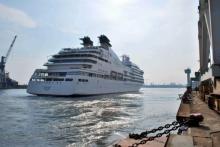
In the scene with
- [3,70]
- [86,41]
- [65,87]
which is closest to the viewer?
[65,87]

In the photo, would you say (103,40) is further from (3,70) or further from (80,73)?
(3,70)

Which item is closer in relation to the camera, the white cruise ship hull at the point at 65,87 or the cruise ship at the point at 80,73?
the white cruise ship hull at the point at 65,87

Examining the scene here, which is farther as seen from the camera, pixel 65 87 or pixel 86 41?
pixel 86 41

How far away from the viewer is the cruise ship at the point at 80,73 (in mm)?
60281

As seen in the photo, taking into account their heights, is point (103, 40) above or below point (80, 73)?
above

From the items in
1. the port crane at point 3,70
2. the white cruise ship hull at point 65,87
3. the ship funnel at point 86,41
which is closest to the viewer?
the white cruise ship hull at point 65,87

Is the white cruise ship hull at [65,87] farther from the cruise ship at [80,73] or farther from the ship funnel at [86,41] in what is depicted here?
the ship funnel at [86,41]

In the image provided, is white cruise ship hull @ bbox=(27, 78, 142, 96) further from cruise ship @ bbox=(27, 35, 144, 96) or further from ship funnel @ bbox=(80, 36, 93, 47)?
ship funnel @ bbox=(80, 36, 93, 47)

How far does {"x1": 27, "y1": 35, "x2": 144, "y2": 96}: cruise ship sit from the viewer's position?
198ft

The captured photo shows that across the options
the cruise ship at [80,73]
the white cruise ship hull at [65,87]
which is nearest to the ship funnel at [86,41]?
the cruise ship at [80,73]

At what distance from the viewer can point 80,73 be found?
62.4m

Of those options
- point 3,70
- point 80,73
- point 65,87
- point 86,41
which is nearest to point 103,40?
point 86,41

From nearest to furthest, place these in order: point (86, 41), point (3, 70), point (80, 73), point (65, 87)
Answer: point (65, 87) → point (80, 73) → point (86, 41) → point (3, 70)

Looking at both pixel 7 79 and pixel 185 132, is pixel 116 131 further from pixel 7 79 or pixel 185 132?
pixel 7 79
